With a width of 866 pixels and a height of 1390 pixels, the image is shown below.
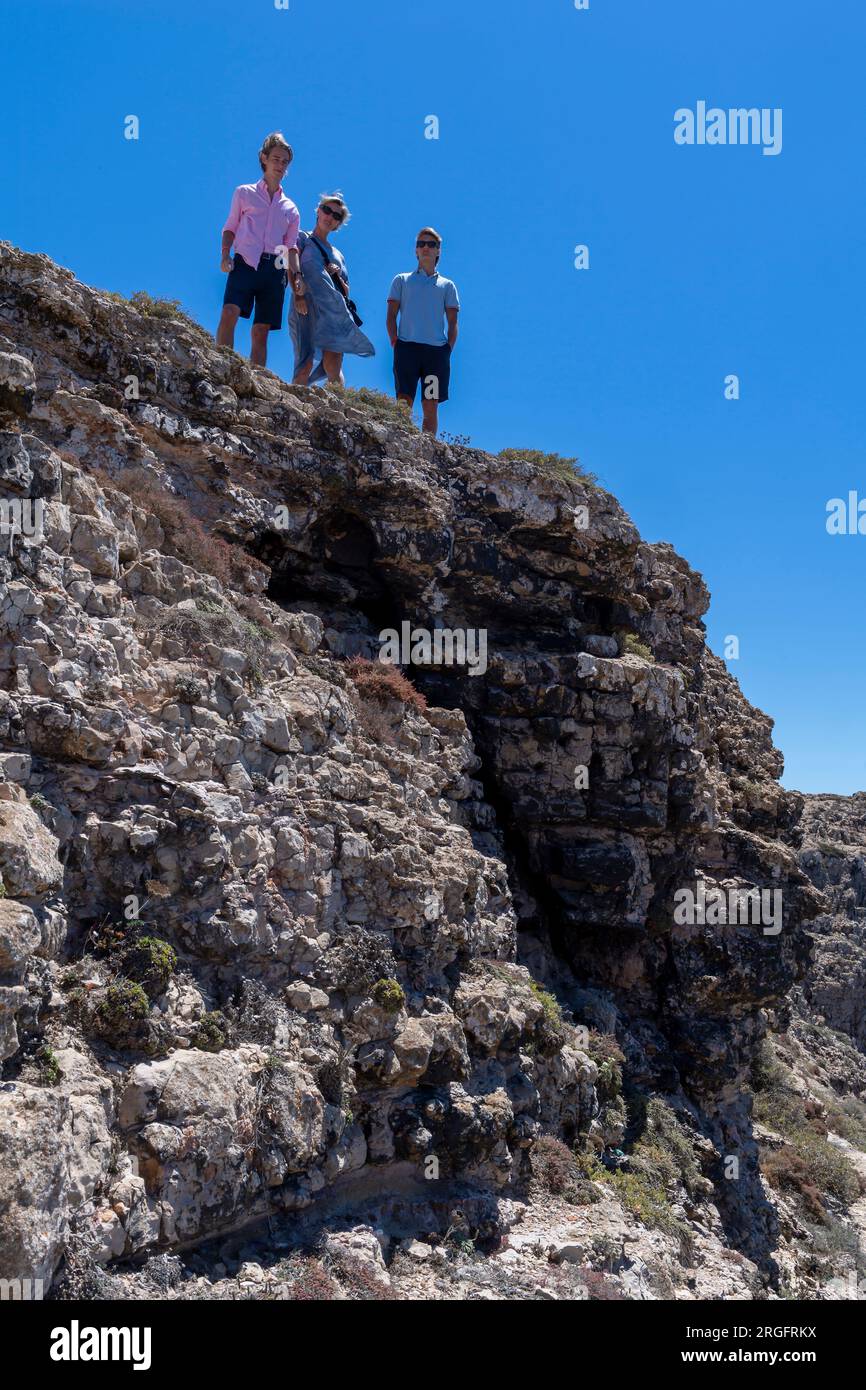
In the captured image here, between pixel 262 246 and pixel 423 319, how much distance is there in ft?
13.0

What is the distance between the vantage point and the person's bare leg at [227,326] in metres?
17.2

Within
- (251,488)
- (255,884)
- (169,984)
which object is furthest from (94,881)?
(251,488)

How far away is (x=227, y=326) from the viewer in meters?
17.4

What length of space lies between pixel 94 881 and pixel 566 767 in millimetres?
12737

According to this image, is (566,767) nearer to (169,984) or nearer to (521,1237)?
(521,1237)

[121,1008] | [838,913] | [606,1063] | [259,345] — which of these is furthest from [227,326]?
[838,913]

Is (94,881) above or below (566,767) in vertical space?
below

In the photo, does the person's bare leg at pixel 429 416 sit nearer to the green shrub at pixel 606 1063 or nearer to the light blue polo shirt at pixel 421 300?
the light blue polo shirt at pixel 421 300

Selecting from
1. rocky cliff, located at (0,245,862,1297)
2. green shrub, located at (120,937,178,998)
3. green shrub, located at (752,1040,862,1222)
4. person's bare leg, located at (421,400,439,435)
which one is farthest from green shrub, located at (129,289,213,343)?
green shrub, located at (752,1040,862,1222)

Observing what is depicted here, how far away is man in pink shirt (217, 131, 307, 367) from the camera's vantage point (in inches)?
639

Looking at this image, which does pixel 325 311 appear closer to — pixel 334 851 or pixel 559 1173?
pixel 334 851

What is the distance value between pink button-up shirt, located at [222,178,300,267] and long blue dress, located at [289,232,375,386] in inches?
32.3

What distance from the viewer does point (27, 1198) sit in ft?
22.4
